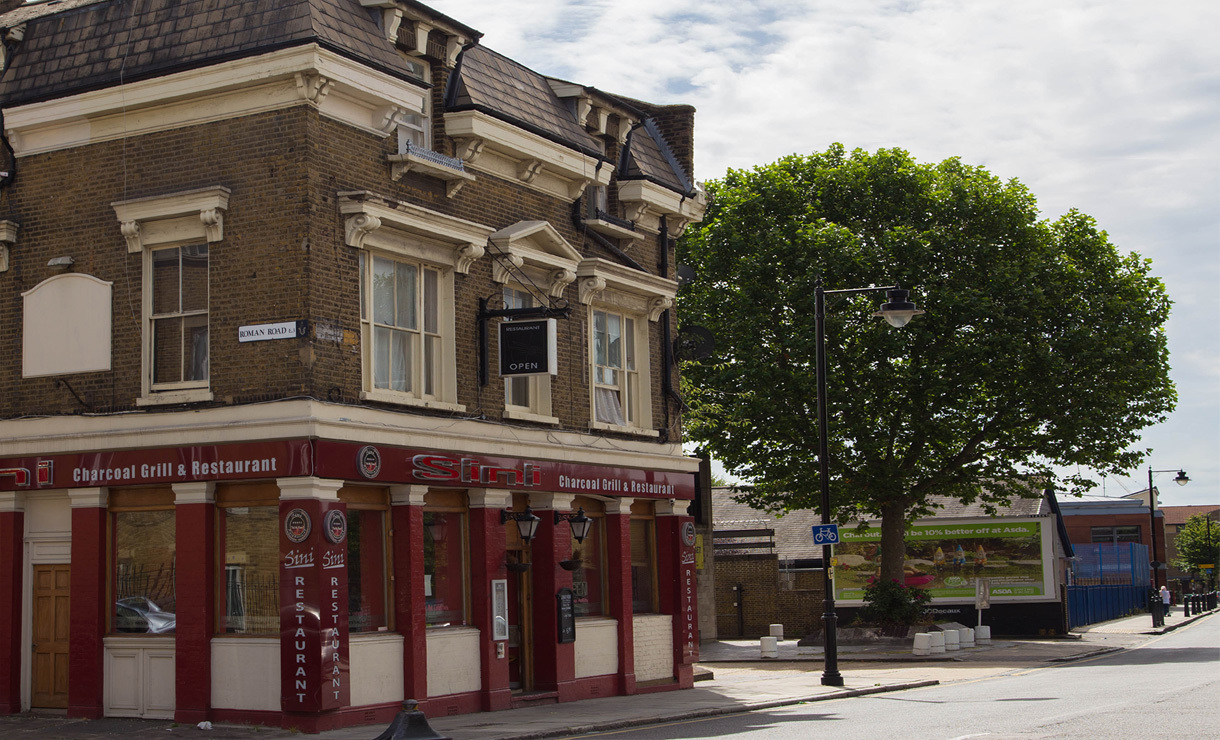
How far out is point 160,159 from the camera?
17578 millimetres

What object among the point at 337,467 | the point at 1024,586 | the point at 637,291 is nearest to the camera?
the point at 337,467

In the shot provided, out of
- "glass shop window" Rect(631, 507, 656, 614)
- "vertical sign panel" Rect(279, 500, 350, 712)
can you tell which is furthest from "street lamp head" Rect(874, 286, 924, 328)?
"vertical sign panel" Rect(279, 500, 350, 712)

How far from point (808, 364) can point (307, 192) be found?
70.0 ft

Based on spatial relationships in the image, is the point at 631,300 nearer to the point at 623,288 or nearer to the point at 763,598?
the point at 623,288

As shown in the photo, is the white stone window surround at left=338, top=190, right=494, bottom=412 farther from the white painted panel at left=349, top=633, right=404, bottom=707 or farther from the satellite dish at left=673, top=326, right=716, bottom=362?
the satellite dish at left=673, top=326, right=716, bottom=362

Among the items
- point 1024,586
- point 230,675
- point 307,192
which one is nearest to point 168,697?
point 230,675

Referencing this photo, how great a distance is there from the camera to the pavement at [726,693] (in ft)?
52.5

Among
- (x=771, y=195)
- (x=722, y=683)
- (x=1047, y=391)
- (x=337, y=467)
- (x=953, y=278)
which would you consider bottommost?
(x=722, y=683)

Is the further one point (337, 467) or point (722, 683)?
point (722, 683)

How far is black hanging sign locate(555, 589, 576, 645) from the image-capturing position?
20.7m

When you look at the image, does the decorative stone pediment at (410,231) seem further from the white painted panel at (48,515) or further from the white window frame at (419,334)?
the white painted panel at (48,515)

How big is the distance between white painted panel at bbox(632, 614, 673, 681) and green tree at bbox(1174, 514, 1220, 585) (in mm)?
94084

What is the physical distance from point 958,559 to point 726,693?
23792 millimetres

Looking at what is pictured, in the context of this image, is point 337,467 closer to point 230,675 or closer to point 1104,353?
point 230,675
